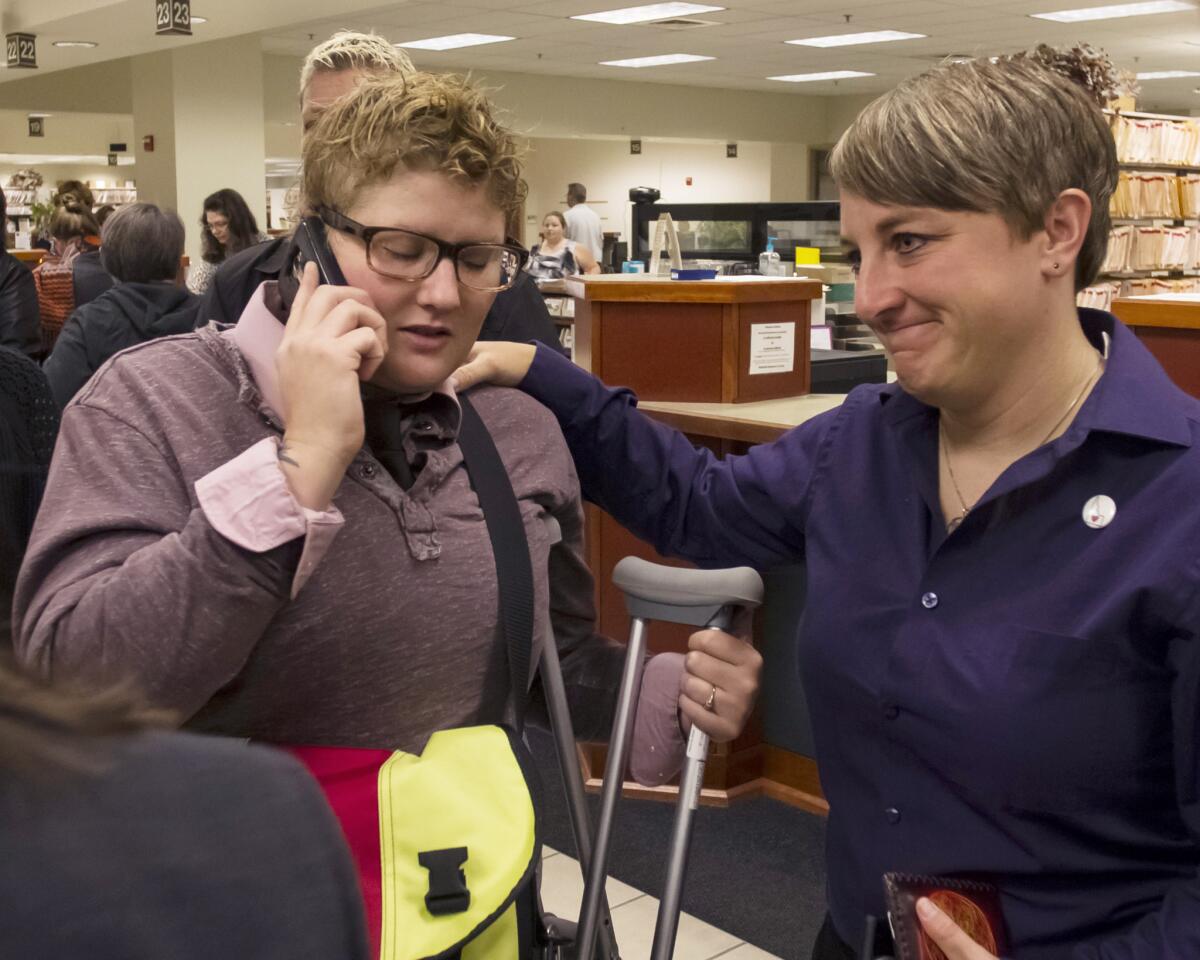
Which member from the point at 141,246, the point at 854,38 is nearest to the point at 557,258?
the point at 854,38

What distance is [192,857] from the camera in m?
0.46

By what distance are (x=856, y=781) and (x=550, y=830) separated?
211 cm

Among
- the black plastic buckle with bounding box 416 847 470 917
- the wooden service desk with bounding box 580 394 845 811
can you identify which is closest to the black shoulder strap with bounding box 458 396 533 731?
the black plastic buckle with bounding box 416 847 470 917

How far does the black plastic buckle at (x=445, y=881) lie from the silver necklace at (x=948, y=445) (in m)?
0.57

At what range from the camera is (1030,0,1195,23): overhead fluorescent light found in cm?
1147

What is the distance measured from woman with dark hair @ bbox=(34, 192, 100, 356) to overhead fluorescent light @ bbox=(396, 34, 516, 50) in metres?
6.02

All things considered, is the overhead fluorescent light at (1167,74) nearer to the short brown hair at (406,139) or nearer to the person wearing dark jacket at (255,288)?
the person wearing dark jacket at (255,288)

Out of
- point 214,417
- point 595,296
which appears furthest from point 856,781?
point 595,296

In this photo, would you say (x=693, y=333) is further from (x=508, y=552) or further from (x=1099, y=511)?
(x=1099, y=511)

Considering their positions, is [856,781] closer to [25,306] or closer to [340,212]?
[340,212]

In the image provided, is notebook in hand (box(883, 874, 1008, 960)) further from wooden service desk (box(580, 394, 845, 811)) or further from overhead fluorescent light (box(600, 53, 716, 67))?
overhead fluorescent light (box(600, 53, 716, 67))

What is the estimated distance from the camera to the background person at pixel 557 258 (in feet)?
30.9

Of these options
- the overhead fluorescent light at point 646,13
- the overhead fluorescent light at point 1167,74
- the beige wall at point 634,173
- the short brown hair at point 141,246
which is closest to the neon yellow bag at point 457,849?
the short brown hair at point 141,246

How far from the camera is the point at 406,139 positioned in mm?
1252
